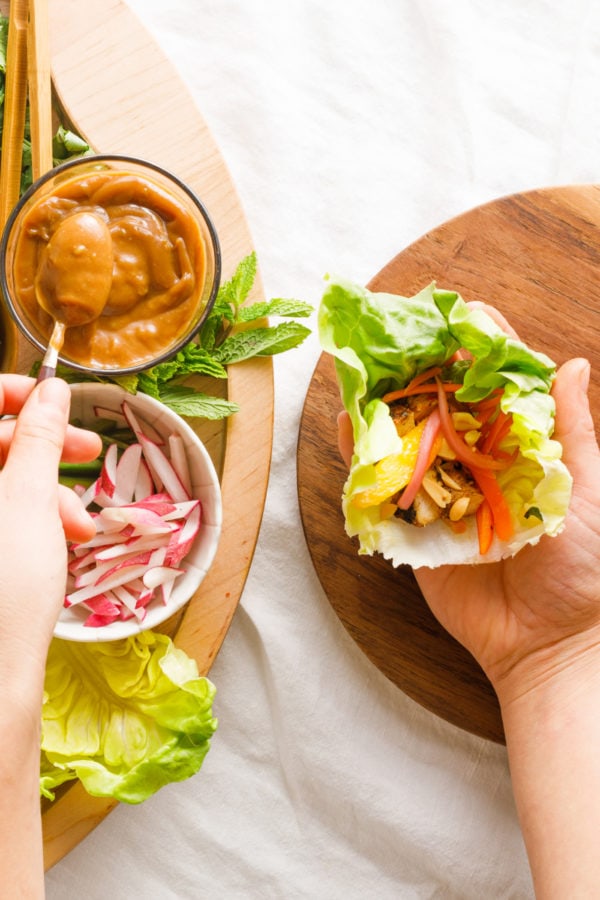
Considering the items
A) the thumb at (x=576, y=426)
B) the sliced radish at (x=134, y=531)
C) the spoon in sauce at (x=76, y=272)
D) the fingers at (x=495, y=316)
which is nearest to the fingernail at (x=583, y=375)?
the thumb at (x=576, y=426)

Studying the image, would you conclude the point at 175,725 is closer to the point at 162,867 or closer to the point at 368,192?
the point at 162,867

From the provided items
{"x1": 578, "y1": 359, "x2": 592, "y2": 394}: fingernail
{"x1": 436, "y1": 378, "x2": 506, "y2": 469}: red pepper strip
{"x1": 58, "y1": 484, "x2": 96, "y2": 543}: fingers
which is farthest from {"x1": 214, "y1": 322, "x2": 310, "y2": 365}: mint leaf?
{"x1": 578, "y1": 359, "x2": 592, "y2": 394}: fingernail

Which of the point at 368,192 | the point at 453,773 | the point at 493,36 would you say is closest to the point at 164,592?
the point at 453,773

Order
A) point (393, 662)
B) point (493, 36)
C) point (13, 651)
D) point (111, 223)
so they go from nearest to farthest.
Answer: point (13, 651) < point (111, 223) < point (393, 662) < point (493, 36)

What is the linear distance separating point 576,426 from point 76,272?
3.25 feet

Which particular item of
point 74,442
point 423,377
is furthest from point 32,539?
point 423,377

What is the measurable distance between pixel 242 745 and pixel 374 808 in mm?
352

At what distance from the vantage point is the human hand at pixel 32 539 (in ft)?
4.40

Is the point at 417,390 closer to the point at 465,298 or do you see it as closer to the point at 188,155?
the point at 465,298

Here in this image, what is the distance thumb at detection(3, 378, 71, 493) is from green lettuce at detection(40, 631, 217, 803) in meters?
0.55

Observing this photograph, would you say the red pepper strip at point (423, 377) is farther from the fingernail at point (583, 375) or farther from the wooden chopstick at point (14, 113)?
the wooden chopstick at point (14, 113)

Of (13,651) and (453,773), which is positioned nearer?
(13,651)

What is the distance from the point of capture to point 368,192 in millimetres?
2191

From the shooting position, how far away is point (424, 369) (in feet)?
5.84
